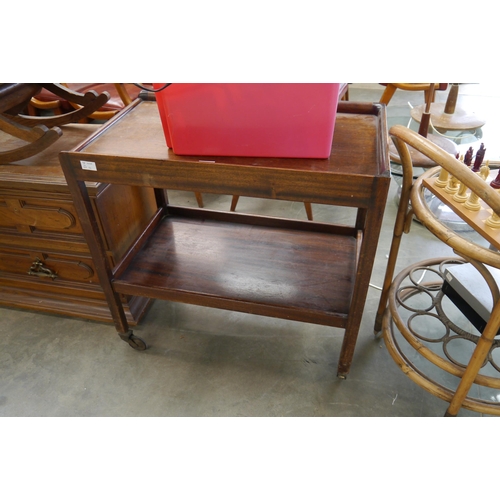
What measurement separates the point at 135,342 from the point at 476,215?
4.06ft

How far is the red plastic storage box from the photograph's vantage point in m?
0.89

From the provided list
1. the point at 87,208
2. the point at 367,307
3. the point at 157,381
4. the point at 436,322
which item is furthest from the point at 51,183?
the point at 436,322

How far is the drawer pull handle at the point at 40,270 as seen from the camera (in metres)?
1.58

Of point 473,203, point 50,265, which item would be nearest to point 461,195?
point 473,203

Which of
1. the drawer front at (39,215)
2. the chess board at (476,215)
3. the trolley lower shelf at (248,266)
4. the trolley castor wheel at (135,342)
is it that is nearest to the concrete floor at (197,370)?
the trolley castor wheel at (135,342)

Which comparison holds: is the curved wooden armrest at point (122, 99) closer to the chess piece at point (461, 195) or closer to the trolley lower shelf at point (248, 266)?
the trolley lower shelf at point (248, 266)

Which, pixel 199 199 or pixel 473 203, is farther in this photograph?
pixel 199 199

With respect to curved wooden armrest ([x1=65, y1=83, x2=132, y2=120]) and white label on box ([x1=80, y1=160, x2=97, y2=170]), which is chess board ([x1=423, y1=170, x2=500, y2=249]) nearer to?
white label on box ([x1=80, y1=160, x2=97, y2=170])

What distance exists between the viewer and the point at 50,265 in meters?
1.58

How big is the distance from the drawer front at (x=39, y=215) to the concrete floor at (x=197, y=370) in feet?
1.51

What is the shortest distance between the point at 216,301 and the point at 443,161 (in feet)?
2.51

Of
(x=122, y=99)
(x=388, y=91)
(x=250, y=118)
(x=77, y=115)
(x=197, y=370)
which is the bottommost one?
(x=197, y=370)

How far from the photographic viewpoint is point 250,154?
39.5 inches

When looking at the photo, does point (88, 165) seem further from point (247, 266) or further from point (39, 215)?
point (247, 266)
